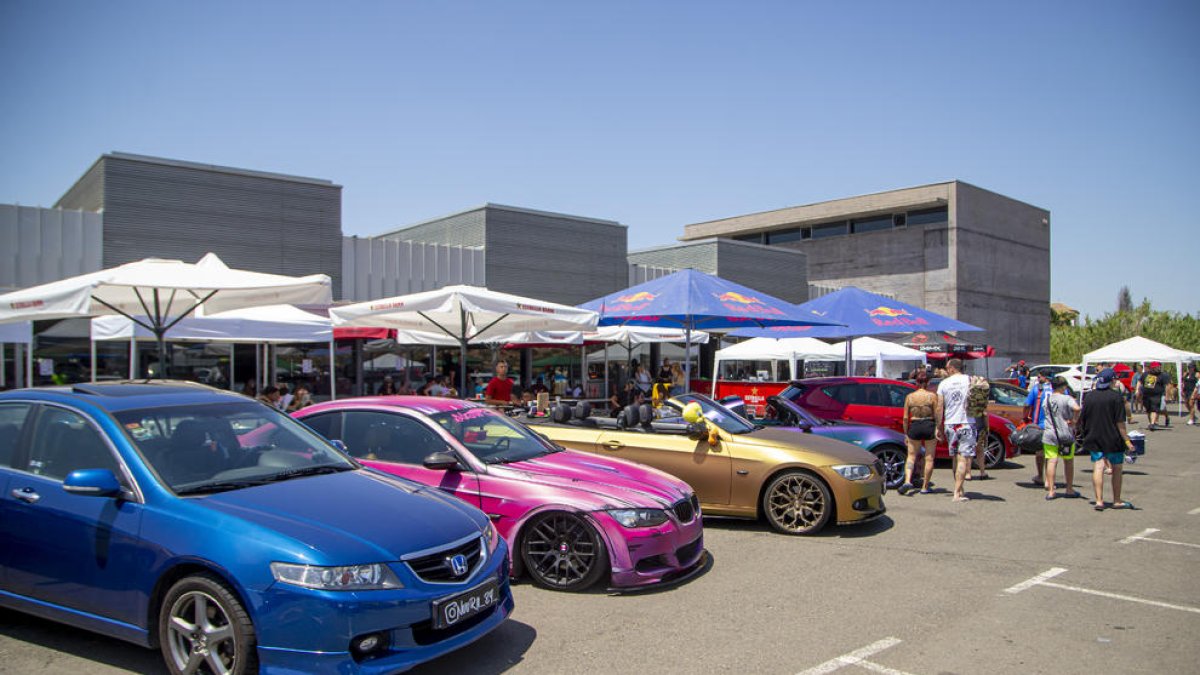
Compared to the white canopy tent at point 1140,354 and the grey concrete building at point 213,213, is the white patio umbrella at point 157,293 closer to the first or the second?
the grey concrete building at point 213,213

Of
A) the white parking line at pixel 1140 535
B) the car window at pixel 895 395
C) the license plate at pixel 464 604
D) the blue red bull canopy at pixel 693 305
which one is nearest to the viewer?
the license plate at pixel 464 604

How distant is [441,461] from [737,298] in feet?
26.1

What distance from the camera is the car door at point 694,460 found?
25.6 feet

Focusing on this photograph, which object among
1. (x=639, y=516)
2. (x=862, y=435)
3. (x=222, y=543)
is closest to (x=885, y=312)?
(x=862, y=435)

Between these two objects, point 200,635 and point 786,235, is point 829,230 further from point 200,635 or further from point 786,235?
point 200,635

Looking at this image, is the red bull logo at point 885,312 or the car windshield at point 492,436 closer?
the car windshield at point 492,436

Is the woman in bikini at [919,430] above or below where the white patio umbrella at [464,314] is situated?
below

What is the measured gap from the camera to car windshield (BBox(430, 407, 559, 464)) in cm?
620

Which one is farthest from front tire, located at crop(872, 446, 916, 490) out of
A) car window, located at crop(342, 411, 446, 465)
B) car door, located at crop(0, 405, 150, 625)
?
car door, located at crop(0, 405, 150, 625)

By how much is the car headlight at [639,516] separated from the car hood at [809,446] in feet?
7.72

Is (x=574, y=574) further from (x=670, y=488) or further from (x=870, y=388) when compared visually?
(x=870, y=388)

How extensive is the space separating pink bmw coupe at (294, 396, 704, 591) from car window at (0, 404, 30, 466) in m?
2.11

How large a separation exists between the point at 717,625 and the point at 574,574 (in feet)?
3.88

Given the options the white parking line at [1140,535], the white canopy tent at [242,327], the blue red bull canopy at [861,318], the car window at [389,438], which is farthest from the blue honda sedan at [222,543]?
the blue red bull canopy at [861,318]
